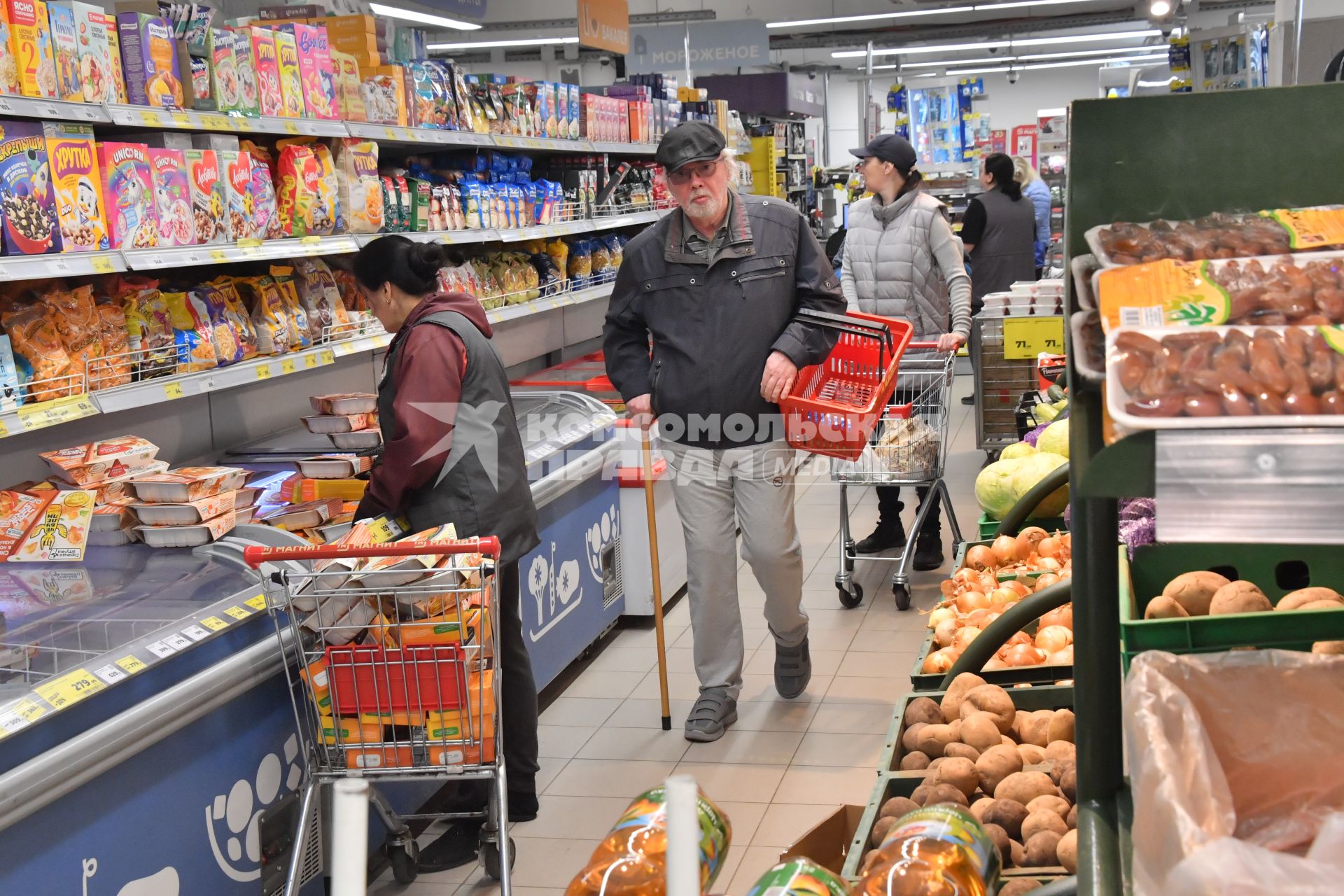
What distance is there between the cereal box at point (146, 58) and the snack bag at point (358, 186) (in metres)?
0.89

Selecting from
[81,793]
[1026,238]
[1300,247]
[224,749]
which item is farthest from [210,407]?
[1026,238]

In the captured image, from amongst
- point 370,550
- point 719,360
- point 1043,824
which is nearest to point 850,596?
point 719,360

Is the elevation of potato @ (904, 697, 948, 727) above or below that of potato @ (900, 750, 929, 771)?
above

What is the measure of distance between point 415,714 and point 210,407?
5.43 ft

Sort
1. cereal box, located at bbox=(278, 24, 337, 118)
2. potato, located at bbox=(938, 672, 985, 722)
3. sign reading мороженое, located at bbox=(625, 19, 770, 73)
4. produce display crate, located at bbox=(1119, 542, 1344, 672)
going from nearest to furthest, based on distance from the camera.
Result: produce display crate, located at bbox=(1119, 542, 1344, 672)
potato, located at bbox=(938, 672, 985, 722)
cereal box, located at bbox=(278, 24, 337, 118)
sign reading мороженое, located at bbox=(625, 19, 770, 73)

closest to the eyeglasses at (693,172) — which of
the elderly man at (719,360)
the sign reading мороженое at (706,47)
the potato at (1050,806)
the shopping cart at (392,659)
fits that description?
the elderly man at (719,360)

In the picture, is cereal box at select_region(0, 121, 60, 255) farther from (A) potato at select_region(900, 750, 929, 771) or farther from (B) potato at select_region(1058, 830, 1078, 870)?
(B) potato at select_region(1058, 830, 1078, 870)

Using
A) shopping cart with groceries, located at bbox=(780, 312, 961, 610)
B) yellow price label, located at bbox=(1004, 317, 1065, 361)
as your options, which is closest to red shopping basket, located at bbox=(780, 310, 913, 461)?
shopping cart with groceries, located at bbox=(780, 312, 961, 610)

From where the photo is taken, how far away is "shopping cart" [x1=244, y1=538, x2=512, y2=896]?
2.77 m

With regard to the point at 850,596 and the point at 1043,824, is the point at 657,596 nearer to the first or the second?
the point at 850,596

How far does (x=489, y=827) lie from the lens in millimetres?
3391

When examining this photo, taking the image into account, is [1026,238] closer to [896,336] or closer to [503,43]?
[896,336]

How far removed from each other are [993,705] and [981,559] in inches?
38.9

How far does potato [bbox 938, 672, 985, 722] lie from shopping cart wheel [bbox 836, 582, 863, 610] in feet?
10.8
